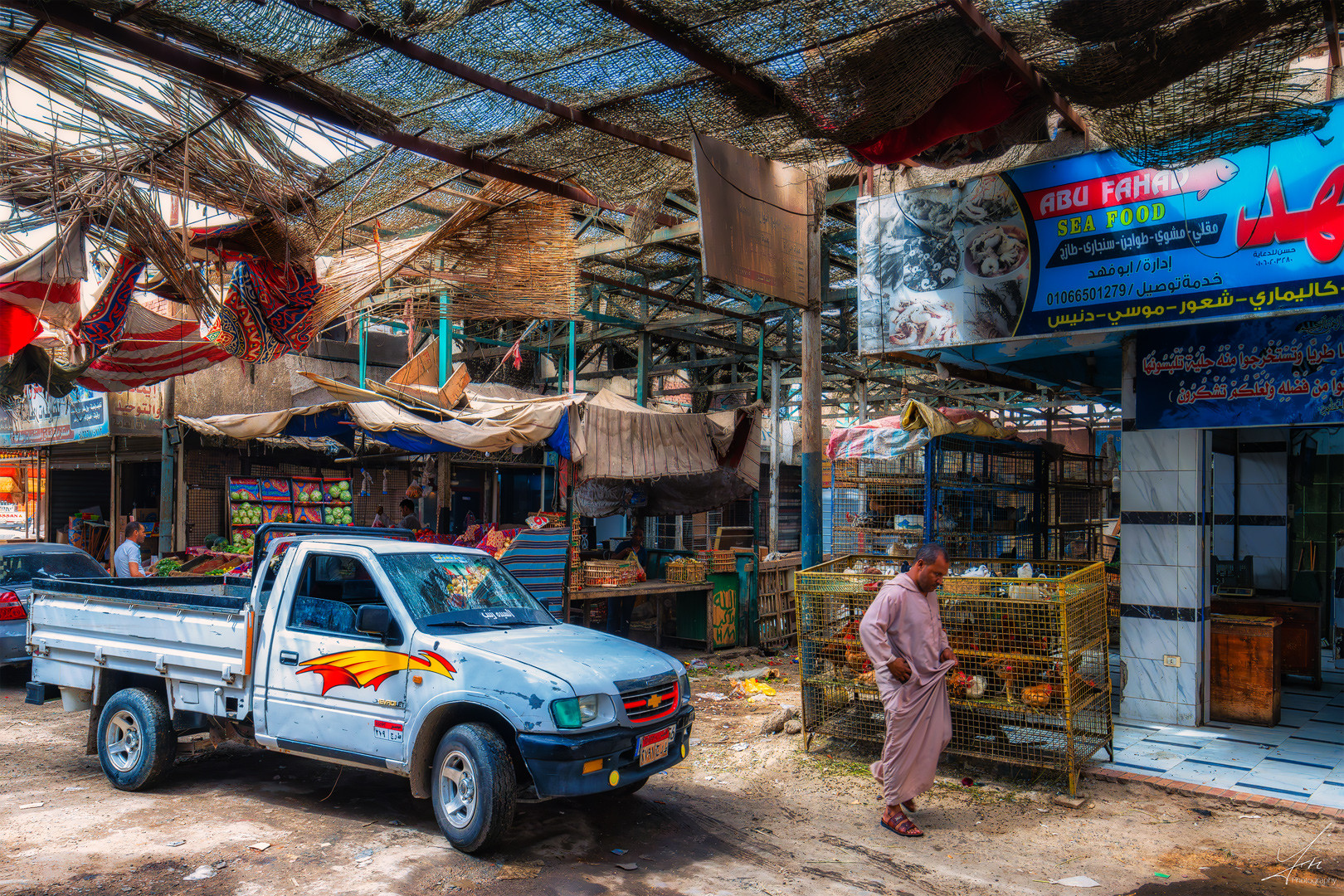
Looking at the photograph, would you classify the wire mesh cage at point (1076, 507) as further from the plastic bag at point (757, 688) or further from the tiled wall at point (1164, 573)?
the plastic bag at point (757, 688)

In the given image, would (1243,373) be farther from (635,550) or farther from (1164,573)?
(635,550)

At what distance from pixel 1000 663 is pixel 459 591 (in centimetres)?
412

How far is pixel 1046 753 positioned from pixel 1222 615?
3.24 metres

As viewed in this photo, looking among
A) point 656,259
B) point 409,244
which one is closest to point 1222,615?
point 409,244

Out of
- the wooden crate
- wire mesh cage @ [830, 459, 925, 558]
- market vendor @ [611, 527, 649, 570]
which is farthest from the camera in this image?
market vendor @ [611, 527, 649, 570]

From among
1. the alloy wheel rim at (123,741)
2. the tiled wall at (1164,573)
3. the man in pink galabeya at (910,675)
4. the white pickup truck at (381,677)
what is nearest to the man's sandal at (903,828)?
the man in pink galabeya at (910,675)

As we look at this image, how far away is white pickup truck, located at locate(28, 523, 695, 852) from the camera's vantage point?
516 cm

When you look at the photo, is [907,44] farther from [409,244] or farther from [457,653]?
[409,244]

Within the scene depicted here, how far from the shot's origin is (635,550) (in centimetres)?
1398

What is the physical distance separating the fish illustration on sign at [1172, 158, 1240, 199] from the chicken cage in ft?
10.5

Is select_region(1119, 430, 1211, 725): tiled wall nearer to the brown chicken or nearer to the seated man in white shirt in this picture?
the brown chicken

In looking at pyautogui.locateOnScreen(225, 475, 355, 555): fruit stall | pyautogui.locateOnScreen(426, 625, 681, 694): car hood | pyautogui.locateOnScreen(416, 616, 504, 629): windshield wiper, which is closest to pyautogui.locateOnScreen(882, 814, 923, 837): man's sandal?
pyautogui.locateOnScreen(426, 625, 681, 694): car hood

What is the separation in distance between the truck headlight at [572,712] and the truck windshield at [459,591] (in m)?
1.15

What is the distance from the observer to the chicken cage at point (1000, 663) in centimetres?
666
